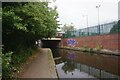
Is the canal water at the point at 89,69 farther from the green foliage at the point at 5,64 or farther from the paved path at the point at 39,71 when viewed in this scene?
the green foliage at the point at 5,64

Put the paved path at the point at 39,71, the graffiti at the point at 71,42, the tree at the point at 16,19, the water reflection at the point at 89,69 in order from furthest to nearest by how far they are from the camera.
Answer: the graffiti at the point at 71,42, the water reflection at the point at 89,69, the paved path at the point at 39,71, the tree at the point at 16,19

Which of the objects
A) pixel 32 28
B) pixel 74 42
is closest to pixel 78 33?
pixel 74 42

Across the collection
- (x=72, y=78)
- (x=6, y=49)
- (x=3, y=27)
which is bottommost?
(x=72, y=78)

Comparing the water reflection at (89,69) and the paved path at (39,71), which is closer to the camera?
the paved path at (39,71)

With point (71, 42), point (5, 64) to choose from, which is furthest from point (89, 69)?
point (71, 42)

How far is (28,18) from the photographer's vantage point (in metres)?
13.5

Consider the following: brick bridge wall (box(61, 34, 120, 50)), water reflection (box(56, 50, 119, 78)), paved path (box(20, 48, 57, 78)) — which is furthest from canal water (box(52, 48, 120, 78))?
brick bridge wall (box(61, 34, 120, 50))

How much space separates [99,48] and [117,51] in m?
6.29

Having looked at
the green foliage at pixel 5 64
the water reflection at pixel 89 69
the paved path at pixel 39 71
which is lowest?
the water reflection at pixel 89 69

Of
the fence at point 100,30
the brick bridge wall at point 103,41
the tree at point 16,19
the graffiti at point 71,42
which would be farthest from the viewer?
the graffiti at point 71,42

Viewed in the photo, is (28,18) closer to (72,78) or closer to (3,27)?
(3,27)

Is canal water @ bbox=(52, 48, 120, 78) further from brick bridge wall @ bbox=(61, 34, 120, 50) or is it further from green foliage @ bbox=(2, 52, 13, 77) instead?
brick bridge wall @ bbox=(61, 34, 120, 50)

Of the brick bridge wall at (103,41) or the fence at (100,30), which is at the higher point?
the fence at (100,30)

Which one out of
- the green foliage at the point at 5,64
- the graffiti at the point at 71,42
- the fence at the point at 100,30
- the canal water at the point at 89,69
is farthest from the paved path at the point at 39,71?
the graffiti at the point at 71,42
